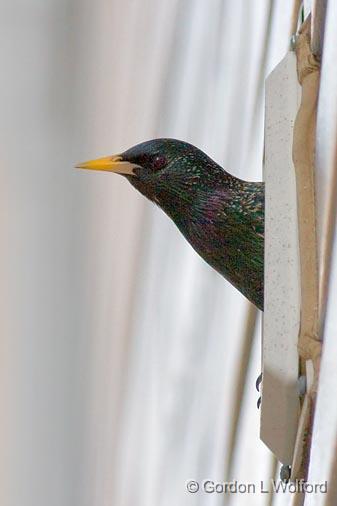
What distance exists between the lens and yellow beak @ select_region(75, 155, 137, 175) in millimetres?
983

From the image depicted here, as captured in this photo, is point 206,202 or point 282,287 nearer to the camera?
point 282,287

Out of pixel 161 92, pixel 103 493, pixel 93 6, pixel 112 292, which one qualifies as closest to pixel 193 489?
pixel 103 493

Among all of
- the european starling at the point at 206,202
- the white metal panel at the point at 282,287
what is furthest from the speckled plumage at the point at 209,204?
the white metal panel at the point at 282,287

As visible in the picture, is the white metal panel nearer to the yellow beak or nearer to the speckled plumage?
the speckled plumage

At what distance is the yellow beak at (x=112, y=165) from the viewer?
3.22 ft

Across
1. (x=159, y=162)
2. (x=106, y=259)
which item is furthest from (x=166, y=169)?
(x=106, y=259)

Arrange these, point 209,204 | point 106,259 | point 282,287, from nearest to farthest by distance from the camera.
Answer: point 282,287
point 209,204
point 106,259

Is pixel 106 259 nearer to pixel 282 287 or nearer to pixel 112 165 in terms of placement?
pixel 112 165

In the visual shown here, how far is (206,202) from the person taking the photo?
0.97 m

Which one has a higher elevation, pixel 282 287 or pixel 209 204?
pixel 209 204

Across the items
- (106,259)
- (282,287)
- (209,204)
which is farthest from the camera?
(106,259)

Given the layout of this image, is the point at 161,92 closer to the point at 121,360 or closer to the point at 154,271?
the point at 154,271

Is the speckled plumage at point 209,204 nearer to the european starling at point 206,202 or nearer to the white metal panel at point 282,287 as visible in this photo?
the european starling at point 206,202

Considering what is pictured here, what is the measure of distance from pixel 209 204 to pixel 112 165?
11 centimetres
